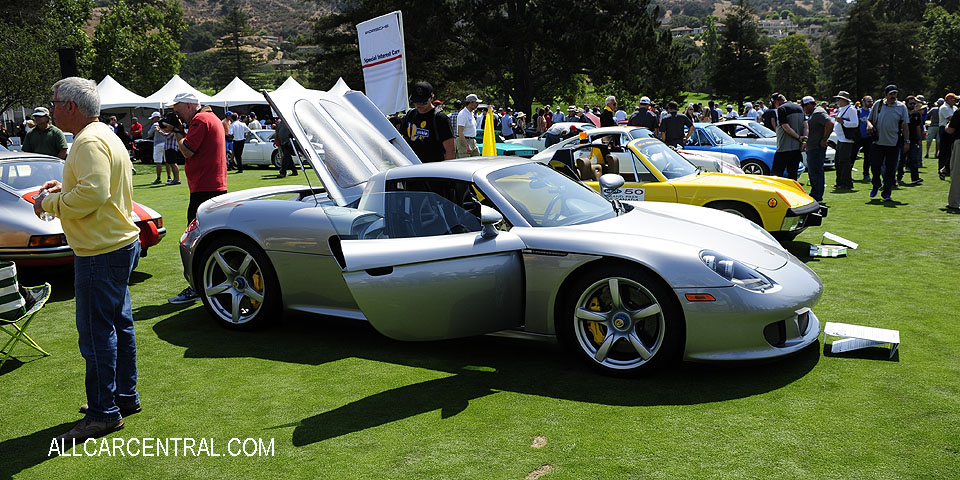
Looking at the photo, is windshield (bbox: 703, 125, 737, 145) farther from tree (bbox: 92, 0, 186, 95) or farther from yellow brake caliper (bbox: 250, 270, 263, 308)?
tree (bbox: 92, 0, 186, 95)

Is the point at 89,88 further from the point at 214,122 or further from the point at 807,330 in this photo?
the point at 807,330

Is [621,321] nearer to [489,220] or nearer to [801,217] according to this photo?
[489,220]

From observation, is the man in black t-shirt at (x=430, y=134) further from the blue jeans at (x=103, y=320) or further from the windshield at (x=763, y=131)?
the windshield at (x=763, y=131)

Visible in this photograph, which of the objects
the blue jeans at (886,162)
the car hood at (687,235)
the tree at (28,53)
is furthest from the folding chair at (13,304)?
the tree at (28,53)

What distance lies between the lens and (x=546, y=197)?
17.2 ft

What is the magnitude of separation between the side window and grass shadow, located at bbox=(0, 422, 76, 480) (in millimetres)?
6858

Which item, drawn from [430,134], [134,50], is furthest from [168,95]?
[134,50]

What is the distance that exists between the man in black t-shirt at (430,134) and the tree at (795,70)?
10584 centimetres

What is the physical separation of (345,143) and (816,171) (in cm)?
877

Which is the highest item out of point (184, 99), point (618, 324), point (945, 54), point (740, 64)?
point (945, 54)

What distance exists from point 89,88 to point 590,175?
6.25 metres

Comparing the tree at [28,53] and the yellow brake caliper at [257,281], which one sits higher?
the tree at [28,53]

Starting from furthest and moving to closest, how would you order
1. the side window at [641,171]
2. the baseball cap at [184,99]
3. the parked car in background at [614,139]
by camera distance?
the parked car in background at [614,139] → the side window at [641,171] → the baseball cap at [184,99]

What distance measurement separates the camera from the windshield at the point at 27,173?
24.9 ft
